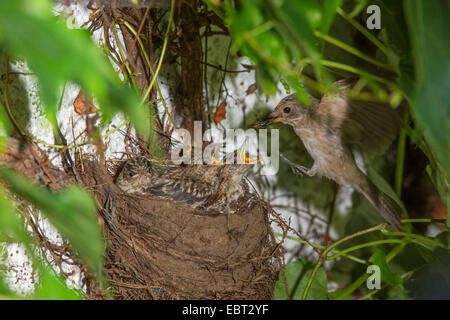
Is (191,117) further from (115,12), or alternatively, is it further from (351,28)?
(351,28)

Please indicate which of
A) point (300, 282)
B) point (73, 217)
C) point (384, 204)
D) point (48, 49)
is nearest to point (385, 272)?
point (384, 204)

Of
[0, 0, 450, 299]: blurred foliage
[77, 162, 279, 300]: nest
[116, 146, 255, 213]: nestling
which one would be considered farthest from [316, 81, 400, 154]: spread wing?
[77, 162, 279, 300]: nest

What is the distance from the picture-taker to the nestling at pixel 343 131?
4.79 ft

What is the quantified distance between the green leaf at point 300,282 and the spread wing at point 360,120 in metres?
0.53

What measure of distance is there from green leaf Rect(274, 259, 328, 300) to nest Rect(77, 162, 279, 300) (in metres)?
0.11

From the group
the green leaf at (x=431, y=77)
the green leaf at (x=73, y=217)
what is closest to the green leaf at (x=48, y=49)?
the green leaf at (x=73, y=217)

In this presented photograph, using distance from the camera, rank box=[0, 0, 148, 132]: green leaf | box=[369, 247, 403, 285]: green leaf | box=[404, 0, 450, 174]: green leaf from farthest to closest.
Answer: box=[369, 247, 403, 285]: green leaf → box=[404, 0, 450, 174]: green leaf → box=[0, 0, 148, 132]: green leaf

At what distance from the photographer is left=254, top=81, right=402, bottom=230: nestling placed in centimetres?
146

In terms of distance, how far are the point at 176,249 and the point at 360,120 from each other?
0.78m

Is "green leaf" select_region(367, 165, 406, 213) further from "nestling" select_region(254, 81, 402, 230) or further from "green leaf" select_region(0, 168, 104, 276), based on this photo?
"green leaf" select_region(0, 168, 104, 276)

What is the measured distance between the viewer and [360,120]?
1.50m

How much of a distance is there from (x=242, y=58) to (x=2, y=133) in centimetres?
101

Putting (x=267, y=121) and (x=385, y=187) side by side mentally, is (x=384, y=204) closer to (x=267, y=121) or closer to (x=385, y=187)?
(x=385, y=187)
